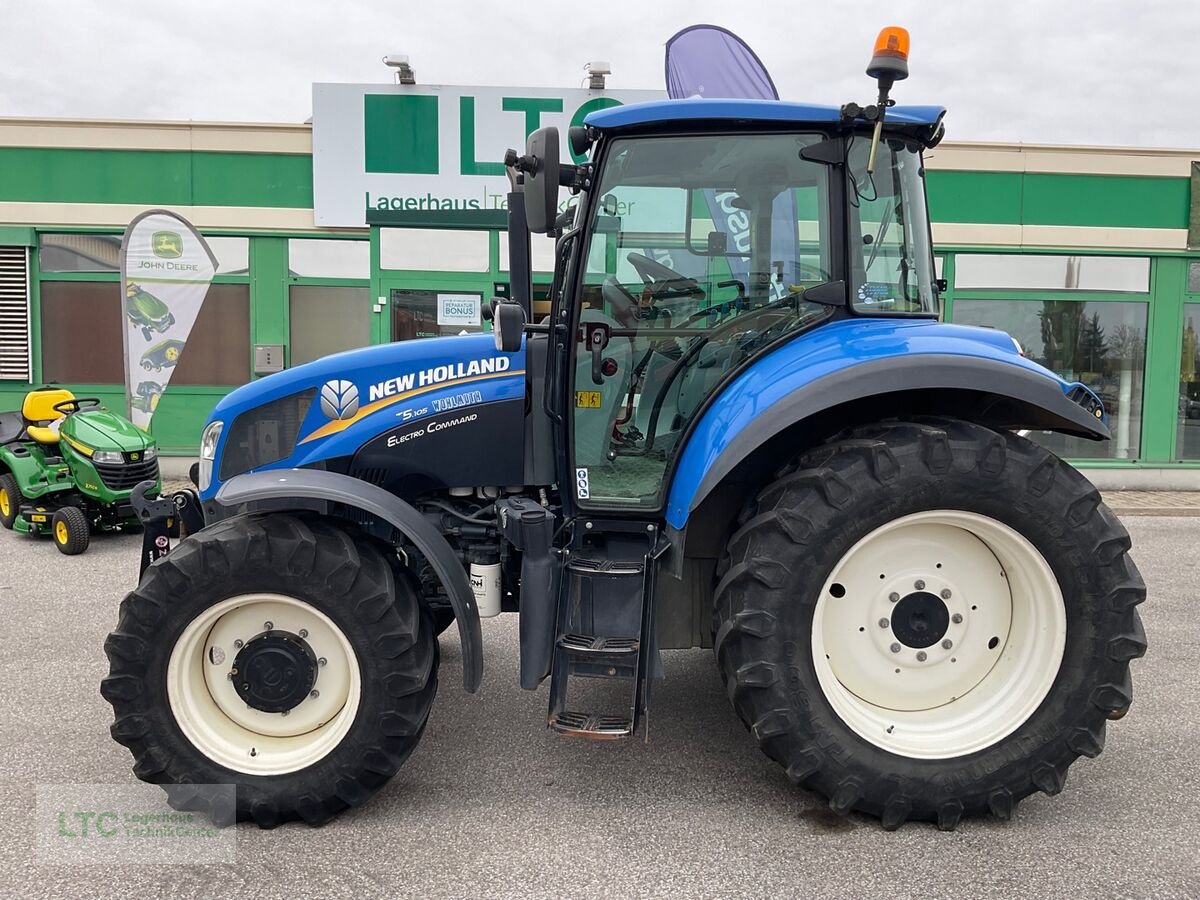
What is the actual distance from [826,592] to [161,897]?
220 cm

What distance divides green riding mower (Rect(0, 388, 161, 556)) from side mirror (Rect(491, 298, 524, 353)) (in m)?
5.60

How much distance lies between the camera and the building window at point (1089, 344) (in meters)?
10.9

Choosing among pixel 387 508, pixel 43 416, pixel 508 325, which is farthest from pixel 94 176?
pixel 508 325

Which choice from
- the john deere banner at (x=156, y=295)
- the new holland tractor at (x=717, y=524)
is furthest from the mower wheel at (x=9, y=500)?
the new holland tractor at (x=717, y=524)

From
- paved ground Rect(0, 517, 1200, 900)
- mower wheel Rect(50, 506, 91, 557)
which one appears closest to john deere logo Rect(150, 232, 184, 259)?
mower wheel Rect(50, 506, 91, 557)

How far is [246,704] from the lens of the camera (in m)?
3.11

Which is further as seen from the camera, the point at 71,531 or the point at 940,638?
the point at 71,531

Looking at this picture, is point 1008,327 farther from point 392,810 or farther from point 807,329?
point 392,810

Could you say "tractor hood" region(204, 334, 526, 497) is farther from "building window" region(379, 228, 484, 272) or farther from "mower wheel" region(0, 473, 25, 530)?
"building window" region(379, 228, 484, 272)

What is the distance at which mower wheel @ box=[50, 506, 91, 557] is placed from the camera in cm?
705

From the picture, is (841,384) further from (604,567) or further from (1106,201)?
(1106,201)

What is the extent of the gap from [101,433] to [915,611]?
22.4ft

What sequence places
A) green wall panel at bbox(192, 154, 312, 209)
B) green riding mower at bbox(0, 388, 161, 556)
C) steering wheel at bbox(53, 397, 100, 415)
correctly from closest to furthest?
green riding mower at bbox(0, 388, 161, 556)
steering wheel at bbox(53, 397, 100, 415)
green wall panel at bbox(192, 154, 312, 209)

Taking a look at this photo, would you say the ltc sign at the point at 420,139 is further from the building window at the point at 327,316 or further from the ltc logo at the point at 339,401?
the ltc logo at the point at 339,401
